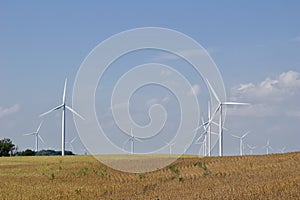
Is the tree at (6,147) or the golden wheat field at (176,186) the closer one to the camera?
the golden wheat field at (176,186)

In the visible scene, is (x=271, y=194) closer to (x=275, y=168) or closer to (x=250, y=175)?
(x=250, y=175)

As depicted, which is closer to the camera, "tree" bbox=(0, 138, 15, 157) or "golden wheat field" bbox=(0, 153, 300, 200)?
"golden wheat field" bbox=(0, 153, 300, 200)

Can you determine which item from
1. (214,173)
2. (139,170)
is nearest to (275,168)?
(214,173)

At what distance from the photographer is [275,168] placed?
146 ft

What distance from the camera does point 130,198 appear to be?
30344mm

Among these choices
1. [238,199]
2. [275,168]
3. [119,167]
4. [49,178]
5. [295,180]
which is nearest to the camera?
[238,199]

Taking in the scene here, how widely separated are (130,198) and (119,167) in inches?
1264

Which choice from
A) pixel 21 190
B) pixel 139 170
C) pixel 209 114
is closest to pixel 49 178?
pixel 139 170

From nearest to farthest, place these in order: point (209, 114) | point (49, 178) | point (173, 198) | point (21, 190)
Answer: point (173, 198) → point (21, 190) → point (49, 178) → point (209, 114)

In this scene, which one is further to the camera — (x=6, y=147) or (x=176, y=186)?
(x=6, y=147)

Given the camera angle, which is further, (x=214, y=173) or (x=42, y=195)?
(x=214, y=173)

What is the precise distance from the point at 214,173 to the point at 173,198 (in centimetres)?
1748

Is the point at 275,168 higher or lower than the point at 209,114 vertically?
lower

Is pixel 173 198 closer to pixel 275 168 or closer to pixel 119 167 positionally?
pixel 275 168
